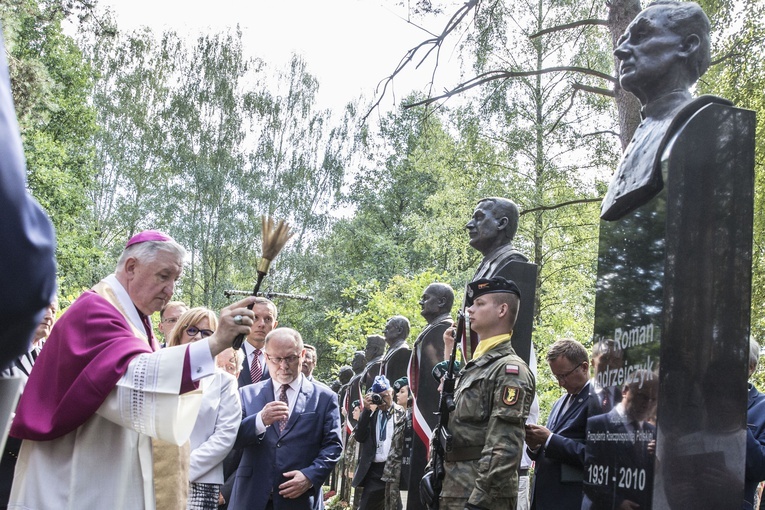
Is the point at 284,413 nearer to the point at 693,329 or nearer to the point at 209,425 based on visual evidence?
the point at 209,425

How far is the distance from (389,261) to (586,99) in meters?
18.0

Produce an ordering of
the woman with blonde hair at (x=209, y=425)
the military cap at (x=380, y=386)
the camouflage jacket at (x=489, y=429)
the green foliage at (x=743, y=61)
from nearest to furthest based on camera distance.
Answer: the camouflage jacket at (x=489, y=429)
the woman with blonde hair at (x=209, y=425)
the military cap at (x=380, y=386)
the green foliage at (x=743, y=61)

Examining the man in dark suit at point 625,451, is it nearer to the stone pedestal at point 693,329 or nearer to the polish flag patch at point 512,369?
the stone pedestal at point 693,329

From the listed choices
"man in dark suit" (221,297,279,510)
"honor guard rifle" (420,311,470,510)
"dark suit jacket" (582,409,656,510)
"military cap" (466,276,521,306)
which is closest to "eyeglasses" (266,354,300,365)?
"man in dark suit" (221,297,279,510)

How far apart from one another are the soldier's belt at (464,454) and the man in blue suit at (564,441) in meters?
0.58

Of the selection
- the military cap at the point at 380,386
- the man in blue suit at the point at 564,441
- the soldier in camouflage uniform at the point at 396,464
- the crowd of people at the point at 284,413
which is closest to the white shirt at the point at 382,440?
the military cap at the point at 380,386

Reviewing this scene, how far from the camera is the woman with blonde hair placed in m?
5.54

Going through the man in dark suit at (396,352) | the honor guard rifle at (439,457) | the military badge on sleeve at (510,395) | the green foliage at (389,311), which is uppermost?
the green foliage at (389,311)

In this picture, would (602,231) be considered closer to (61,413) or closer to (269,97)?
(61,413)

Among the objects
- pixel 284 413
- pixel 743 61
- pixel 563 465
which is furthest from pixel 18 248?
pixel 743 61

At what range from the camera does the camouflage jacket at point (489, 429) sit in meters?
Result: 4.50

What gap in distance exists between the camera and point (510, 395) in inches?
184

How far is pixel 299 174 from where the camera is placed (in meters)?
42.4

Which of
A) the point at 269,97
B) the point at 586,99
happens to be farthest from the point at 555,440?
the point at 269,97
